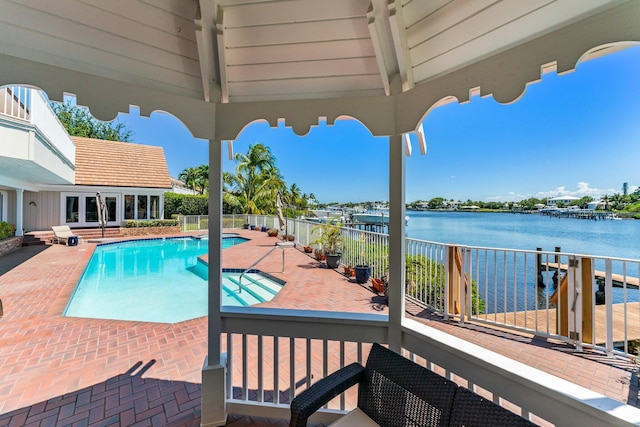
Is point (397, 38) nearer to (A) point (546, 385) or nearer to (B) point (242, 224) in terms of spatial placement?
(A) point (546, 385)

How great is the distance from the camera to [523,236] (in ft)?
33.6

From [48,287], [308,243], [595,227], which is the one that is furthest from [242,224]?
[595,227]

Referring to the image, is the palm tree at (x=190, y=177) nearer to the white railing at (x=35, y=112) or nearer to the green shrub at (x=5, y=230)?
the green shrub at (x=5, y=230)

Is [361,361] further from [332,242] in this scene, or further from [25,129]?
[25,129]

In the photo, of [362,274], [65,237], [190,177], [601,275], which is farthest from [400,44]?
[190,177]

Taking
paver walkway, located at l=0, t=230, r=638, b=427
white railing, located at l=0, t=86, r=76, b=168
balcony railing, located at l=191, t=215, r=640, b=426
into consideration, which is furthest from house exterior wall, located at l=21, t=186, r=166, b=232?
balcony railing, located at l=191, t=215, r=640, b=426

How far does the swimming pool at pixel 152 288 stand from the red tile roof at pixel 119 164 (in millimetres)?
5706

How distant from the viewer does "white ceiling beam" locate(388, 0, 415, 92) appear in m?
1.71

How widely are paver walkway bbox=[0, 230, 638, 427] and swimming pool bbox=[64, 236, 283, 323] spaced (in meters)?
1.09

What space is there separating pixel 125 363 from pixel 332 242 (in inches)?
214

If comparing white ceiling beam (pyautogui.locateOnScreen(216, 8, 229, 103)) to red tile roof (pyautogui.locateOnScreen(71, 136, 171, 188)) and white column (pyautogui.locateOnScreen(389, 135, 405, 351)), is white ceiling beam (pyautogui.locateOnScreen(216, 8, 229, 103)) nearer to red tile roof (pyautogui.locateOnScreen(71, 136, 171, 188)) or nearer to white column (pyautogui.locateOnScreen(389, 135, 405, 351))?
white column (pyautogui.locateOnScreen(389, 135, 405, 351))

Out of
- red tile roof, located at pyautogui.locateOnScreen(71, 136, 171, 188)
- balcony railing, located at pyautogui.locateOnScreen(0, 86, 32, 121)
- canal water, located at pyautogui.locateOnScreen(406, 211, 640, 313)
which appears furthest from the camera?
red tile roof, located at pyautogui.locateOnScreen(71, 136, 171, 188)

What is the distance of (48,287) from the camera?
19.5ft

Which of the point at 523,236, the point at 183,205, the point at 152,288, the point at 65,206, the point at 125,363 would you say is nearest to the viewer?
the point at 125,363
